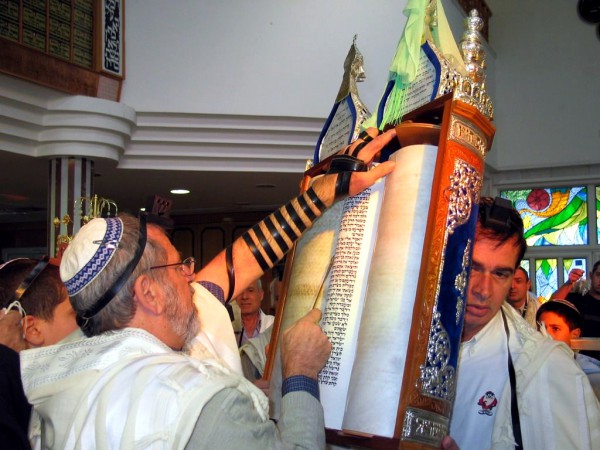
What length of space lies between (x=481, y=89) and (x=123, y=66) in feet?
18.5

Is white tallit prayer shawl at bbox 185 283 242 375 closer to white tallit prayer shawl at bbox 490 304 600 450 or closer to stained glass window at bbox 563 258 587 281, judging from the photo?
white tallit prayer shawl at bbox 490 304 600 450

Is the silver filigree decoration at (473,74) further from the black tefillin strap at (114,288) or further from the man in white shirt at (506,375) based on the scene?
the black tefillin strap at (114,288)

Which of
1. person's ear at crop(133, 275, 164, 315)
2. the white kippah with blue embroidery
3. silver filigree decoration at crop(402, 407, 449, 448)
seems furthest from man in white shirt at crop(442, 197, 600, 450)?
the white kippah with blue embroidery

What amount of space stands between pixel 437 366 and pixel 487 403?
35 cm

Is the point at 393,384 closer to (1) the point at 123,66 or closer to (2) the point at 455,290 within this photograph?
(2) the point at 455,290

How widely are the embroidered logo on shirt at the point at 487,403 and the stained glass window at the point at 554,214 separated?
8.30m

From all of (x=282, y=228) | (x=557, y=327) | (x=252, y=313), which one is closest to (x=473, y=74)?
(x=282, y=228)

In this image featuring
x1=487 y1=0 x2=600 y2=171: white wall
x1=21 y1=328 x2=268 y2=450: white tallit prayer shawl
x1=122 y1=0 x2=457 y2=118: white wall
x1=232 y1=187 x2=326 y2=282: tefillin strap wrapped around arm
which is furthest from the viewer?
x1=487 y1=0 x2=600 y2=171: white wall

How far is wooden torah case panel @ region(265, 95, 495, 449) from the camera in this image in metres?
1.70

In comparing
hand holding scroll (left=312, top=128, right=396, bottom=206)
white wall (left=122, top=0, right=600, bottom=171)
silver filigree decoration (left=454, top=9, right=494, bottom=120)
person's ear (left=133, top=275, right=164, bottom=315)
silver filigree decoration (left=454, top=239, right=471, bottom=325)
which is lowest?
person's ear (left=133, top=275, right=164, bottom=315)

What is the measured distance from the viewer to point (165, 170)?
773cm

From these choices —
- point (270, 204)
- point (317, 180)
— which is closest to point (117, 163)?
point (270, 204)

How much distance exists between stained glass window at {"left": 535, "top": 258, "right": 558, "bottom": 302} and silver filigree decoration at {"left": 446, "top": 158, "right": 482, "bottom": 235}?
8.56 meters

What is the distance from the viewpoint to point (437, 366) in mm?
1723
